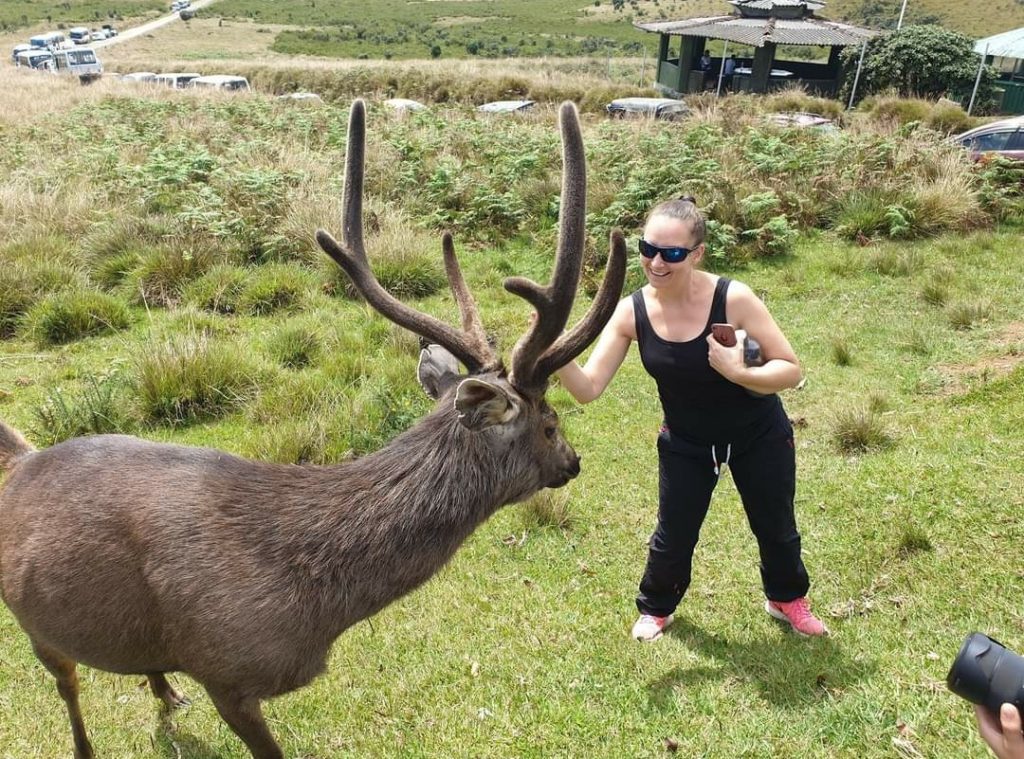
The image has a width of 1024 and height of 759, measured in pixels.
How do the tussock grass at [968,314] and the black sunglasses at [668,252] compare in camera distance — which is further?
the tussock grass at [968,314]

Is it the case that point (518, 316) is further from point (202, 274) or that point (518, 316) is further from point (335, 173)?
point (335, 173)

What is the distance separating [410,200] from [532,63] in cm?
4590

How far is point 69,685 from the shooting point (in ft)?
11.1

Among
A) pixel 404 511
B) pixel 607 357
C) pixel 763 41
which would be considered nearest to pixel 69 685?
pixel 404 511

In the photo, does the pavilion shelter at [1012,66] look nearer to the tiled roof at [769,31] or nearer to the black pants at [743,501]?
the tiled roof at [769,31]

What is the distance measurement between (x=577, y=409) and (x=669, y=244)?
12.2ft

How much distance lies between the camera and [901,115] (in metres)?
20.8

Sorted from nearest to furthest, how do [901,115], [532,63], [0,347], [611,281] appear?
[611,281], [0,347], [901,115], [532,63]

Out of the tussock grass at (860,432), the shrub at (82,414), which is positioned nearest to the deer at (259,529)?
the shrub at (82,414)

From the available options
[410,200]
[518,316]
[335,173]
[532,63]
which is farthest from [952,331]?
[532,63]

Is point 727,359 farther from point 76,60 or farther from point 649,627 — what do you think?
point 76,60

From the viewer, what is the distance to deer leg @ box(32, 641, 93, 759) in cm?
328

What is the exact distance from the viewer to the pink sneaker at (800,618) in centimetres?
400

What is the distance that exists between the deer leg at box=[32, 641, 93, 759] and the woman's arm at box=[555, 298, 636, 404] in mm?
2590
